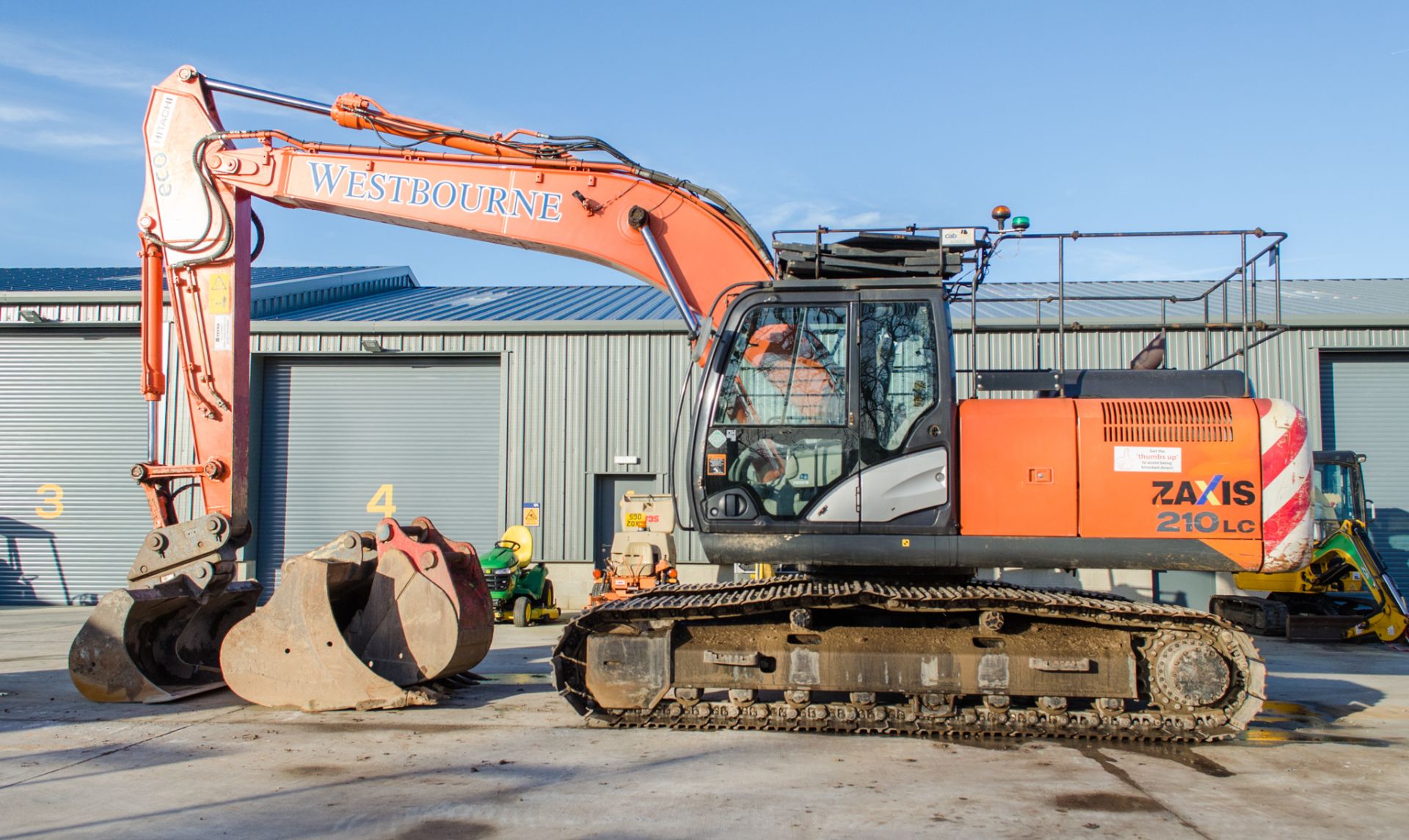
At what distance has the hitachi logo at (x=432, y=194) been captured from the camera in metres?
8.05

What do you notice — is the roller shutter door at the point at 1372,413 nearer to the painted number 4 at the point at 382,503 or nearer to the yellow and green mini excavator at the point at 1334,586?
the yellow and green mini excavator at the point at 1334,586

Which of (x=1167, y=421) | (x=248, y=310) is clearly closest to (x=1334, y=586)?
(x=1167, y=421)

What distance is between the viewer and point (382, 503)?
60.4ft

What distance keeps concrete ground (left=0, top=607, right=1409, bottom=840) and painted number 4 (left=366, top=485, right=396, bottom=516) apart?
1027 centimetres

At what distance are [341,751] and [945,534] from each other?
411cm

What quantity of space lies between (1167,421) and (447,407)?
551 inches

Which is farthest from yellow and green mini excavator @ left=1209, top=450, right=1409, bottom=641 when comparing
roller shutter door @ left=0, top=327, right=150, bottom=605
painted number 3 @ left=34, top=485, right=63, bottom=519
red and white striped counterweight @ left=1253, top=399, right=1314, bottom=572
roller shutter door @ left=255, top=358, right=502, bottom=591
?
painted number 3 @ left=34, top=485, right=63, bottom=519

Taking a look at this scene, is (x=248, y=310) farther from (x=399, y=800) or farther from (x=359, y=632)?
(x=399, y=800)

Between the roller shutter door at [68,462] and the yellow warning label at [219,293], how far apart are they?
1211 cm

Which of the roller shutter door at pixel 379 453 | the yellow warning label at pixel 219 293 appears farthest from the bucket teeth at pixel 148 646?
Answer: the roller shutter door at pixel 379 453

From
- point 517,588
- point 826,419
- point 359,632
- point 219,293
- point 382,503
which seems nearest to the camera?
point 826,419

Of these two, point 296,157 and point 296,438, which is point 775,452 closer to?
point 296,157

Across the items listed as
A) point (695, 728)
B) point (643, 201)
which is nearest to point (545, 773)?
point (695, 728)

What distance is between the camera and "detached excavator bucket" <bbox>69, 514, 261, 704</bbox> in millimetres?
7848
